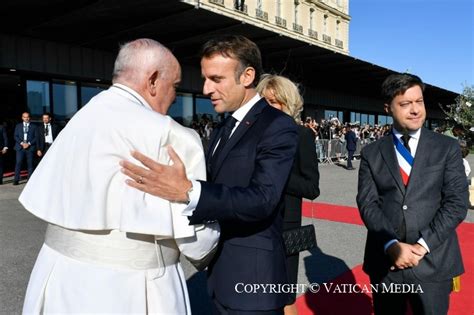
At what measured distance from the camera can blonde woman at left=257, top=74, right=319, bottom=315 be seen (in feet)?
8.86

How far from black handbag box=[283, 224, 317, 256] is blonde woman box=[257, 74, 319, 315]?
0.20 m

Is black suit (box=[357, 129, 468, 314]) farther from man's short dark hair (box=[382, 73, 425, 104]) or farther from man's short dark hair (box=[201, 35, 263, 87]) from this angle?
man's short dark hair (box=[201, 35, 263, 87])

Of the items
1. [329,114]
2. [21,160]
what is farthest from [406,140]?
[329,114]

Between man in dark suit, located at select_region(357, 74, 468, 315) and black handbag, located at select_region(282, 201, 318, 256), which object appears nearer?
man in dark suit, located at select_region(357, 74, 468, 315)

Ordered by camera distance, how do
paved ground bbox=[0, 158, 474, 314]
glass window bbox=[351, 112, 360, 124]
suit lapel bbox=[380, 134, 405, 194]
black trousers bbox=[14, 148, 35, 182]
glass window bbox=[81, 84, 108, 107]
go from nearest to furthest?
suit lapel bbox=[380, 134, 405, 194], paved ground bbox=[0, 158, 474, 314], black trousers bbox=[14, 148, 35, 182], glass window bbox=[81, 84, 108, 107], glass window bbox=[351, 112, 360, 124]

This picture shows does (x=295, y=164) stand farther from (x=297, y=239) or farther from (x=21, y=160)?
(x=21, y=160)

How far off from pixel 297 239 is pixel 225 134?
2.59ft

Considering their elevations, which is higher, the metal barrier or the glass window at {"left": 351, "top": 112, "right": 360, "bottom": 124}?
the glass window at {"left": 351, "top": 112, "right": 360, "bottom": 124}

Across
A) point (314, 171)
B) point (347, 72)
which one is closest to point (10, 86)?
point (314, 171)

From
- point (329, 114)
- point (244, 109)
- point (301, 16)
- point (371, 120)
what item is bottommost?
point (244, 109)

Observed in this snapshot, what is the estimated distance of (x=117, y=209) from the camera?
1.56 metres

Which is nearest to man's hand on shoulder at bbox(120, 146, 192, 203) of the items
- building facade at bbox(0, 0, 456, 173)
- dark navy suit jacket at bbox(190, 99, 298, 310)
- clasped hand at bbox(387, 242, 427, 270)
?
dark navy suit jacket at bbox(190, 99, 298, 310)

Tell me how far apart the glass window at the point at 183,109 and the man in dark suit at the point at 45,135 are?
24.4 feet

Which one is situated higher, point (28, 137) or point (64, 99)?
point (64, 99)
